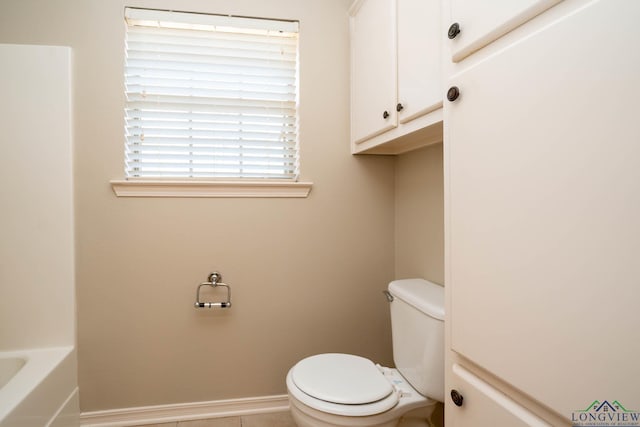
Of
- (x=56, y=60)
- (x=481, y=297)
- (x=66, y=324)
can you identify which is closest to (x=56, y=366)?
(x=66, y=324)

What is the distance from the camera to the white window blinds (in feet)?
5.83

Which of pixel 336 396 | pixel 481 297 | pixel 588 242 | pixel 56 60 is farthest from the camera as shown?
pixel 56 60

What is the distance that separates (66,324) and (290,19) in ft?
6.15

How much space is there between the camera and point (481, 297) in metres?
0.79

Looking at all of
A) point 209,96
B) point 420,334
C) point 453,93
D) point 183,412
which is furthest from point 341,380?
point 209,96

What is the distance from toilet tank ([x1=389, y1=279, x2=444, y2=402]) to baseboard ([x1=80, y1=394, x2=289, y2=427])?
0.80 m

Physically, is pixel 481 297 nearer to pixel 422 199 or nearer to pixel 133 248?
pixel 422 199

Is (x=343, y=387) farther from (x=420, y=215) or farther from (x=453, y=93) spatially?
(x=453, y=93)

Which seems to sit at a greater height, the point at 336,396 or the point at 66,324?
the point at 66,324

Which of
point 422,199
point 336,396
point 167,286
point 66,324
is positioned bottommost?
point 336,396

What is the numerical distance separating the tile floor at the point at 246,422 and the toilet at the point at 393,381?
533 mm

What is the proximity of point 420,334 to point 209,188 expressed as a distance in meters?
1.20

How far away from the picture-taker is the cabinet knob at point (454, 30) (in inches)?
34.4

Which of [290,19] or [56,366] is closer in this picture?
[56,366]
